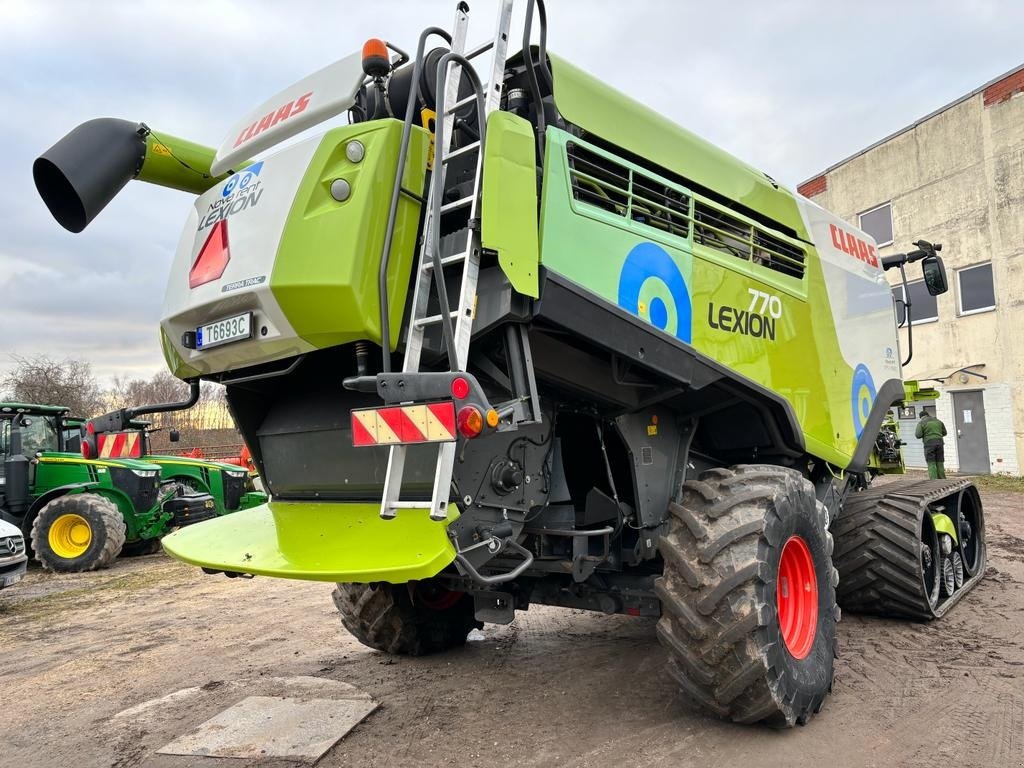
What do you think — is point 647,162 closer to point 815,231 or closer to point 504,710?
point 815,231

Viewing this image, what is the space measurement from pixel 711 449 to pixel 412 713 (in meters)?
2.26

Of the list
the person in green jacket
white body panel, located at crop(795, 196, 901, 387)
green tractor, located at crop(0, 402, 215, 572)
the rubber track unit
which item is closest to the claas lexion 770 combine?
white body panel, located at crop(795, 196, 901, 387)

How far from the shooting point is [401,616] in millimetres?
4785

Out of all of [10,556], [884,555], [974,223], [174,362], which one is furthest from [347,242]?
[974,223]

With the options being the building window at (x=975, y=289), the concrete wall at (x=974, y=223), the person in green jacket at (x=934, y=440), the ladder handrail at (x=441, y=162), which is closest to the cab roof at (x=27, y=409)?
the ladder handrail at (x=441, y=162)

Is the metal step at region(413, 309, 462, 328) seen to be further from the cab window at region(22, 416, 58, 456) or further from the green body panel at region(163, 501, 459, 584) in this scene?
the cab window at region(22, 416, 58, 456)

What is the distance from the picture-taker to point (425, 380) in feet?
8.86

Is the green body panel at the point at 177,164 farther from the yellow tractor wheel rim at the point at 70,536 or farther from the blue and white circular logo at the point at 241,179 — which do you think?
the yellow tractor wheel rim at the point at 70,536

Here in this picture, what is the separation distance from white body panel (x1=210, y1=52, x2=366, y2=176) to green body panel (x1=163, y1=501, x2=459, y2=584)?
1.75 m

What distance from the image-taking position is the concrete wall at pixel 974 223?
1545 cm

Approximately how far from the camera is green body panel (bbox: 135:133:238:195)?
3.86m

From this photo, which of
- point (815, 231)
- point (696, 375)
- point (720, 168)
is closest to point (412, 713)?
point (696, 375)

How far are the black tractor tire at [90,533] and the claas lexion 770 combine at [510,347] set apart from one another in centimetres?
663

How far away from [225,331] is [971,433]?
17502mm
